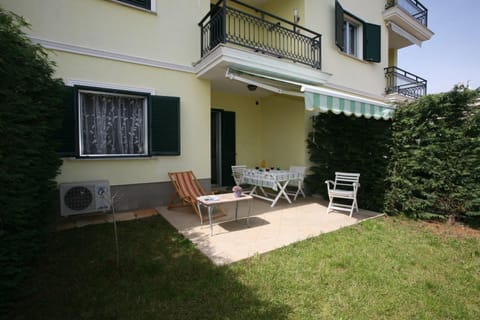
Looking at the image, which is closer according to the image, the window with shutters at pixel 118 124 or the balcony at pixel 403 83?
the window with shutters at pixel 118 124

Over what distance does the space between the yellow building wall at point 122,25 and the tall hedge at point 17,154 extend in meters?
3.02

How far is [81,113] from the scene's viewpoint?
6504 mm

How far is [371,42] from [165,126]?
11.7 meters

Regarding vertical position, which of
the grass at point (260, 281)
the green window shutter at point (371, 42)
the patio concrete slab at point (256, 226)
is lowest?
the grass at point (260, 281)

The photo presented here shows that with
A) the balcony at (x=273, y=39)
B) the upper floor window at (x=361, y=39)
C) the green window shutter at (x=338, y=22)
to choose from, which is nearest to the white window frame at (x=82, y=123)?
the balcony at (x=273, y=39)

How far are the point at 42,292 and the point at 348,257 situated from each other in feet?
16.5

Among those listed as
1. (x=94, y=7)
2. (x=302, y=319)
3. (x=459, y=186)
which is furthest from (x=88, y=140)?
(x=459, y=186)

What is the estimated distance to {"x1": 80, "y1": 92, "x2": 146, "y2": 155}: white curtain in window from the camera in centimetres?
664

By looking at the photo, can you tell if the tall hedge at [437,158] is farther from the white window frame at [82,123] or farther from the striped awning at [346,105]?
the white window frame at [82,123]

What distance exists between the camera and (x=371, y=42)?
12375 mm

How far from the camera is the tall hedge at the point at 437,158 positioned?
6.07 metres

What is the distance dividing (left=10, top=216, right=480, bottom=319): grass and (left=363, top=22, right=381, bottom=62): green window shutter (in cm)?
1040

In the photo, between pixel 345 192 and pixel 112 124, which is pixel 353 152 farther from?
pixel 112 124

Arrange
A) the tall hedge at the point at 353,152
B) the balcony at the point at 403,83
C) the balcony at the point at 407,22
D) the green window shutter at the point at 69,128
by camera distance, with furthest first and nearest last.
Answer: the balcony at the point at 403,83 → the balcony at the point at 407,22 → the tall hedge at the point at 353,152 → the green window shutter at the point at 69,128
